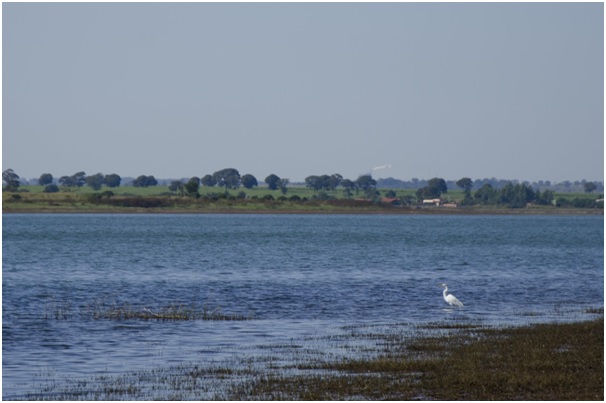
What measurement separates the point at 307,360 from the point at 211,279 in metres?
31.9

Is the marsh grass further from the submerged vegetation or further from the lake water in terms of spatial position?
the submerged vegetation

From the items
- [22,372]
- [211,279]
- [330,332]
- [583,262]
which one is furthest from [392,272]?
[22,372]

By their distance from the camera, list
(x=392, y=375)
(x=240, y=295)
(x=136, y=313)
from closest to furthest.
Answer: (x=392, y=375), (x=136, y=313), (x=240, y=295)

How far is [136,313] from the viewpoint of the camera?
36.4 m

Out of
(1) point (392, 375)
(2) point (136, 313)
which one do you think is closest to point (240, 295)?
(2) point (136, 313)

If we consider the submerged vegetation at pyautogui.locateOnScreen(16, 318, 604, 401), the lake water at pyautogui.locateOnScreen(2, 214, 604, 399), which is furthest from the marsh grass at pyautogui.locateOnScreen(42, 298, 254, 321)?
the submerged vegetation at pyautogui.locateOnScreen(16, 318, 604, 401)

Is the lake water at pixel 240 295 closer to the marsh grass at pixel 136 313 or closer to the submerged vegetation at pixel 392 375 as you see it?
the marsh grass at pixel 136 313

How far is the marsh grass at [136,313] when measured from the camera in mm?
35469

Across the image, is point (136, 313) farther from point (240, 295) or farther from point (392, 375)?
point (392, 375)

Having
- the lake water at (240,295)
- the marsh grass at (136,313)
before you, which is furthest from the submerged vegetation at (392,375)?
the marsh grass at (136,313)

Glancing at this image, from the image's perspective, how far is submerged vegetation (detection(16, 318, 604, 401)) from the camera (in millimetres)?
21078

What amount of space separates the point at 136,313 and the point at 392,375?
49.8 feet

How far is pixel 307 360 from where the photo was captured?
25.5 meters

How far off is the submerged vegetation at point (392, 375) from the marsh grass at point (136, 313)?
25.2 feet
